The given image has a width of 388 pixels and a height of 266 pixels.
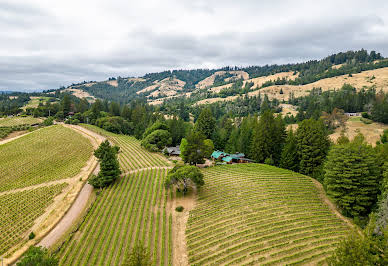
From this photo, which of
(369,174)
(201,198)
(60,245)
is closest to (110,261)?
(60,245)

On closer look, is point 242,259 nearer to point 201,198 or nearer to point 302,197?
point 201,198

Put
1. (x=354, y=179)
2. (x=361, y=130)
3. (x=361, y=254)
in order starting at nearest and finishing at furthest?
(x=361, y=254) → (x=354, y=179) → (x=361, y=130)

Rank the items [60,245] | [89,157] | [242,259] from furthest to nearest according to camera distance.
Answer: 1. [89,157]
2. [60,245]
3. [242,259]

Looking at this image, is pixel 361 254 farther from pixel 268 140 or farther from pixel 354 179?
pixel 268 140

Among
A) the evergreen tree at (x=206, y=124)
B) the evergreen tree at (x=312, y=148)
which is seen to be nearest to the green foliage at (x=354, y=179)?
the evergreen tree at (x=312, y=148)

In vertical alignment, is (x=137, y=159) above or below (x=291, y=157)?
below

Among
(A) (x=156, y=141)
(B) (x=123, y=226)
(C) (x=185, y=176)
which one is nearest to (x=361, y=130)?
(A) (x=156, y=141)

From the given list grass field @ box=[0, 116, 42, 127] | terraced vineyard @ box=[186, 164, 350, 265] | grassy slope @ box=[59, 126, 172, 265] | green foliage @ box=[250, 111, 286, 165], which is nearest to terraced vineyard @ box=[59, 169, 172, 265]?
grassy slope @ box=[59, 126, 172, 265]
